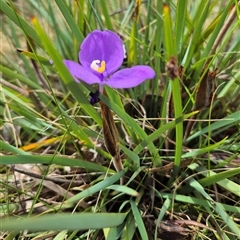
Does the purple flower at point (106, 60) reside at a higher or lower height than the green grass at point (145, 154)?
higher

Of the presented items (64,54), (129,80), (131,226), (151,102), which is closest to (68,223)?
(129,80)

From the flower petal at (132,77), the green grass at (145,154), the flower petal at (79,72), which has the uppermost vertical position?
the flower petal at (79,72)

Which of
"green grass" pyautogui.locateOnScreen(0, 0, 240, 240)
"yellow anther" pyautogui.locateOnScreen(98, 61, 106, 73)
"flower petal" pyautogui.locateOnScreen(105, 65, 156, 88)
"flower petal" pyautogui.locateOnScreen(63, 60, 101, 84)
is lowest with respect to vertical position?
"green grass" pyautogui.locateOnScreen(0, 0, 240, 240)

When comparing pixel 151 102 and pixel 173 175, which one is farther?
pixel 151 102

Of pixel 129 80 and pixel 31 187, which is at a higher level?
pixel 129 80

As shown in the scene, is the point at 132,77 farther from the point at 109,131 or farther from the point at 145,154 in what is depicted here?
the point at 145,154

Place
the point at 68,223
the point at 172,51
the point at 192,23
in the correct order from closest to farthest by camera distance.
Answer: the point at 68,223 < the point at 172,51 < the point at 192,23

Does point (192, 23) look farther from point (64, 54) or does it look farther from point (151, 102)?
point (64, 54)
